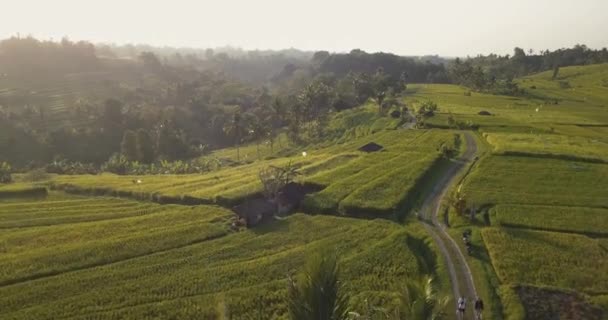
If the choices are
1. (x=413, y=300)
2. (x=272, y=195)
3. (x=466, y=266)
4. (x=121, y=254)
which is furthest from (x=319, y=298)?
(x=272, y=195)

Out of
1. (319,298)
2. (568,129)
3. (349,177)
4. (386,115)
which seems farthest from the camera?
(386,115)

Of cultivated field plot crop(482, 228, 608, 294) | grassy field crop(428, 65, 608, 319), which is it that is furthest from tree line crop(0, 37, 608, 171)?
cultivated field plot crop(482, 228, 608, 294)

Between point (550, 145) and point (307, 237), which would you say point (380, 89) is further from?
point (307, 237)

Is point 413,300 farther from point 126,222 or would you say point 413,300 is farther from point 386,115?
point 386,115

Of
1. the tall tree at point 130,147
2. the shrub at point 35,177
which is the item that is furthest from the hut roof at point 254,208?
the tall tree at point 130,147

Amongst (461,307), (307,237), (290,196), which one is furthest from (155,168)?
(461,307)

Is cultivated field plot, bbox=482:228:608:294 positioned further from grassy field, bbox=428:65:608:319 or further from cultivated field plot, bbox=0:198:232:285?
cultivated field plot, bbox=0:198:232:285
